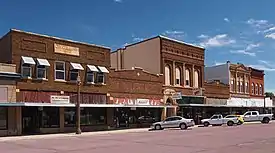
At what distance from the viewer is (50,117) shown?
35.9 meters

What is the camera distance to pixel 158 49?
1932 inches

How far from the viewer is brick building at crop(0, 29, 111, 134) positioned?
33.7 meters

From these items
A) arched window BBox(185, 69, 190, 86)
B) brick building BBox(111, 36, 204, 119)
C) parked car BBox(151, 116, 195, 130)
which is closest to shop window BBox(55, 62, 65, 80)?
parked car BBox(151, 116, 195, 130)

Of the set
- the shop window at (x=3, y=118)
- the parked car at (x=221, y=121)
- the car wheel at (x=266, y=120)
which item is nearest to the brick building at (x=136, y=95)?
the parked car at (x=221, y=121)

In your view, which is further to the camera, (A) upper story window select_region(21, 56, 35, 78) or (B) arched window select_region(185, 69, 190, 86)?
(B) arched window select_region(185, 69, 190, 86)

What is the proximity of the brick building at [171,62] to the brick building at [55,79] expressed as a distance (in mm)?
10096

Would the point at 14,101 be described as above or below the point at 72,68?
below

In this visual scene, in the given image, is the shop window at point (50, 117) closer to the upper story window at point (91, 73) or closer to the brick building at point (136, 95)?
the upper story window at point (91, 73)

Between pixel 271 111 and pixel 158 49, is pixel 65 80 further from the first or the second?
pixel 271 111

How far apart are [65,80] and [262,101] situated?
44.8m

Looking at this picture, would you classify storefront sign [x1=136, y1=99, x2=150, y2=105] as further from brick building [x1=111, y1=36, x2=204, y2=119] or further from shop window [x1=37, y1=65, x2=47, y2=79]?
shop window [x1=37, y1=65, x2=47, y2=79]

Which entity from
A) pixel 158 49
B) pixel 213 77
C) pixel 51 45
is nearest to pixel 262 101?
pixel 213 77

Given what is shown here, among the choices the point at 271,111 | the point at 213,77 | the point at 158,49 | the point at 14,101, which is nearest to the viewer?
the point at 14,101

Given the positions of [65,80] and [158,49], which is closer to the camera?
[65,80]
